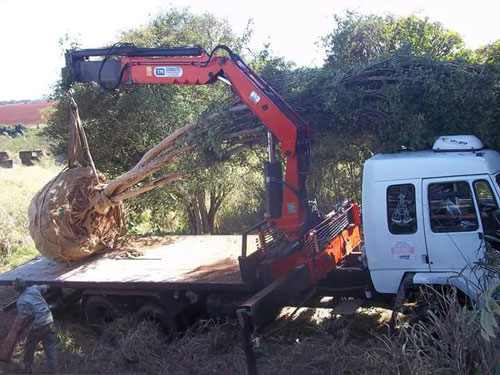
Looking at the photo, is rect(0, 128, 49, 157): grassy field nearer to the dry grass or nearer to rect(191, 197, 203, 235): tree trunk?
rect(191, 197, 203, 235): tree trunk

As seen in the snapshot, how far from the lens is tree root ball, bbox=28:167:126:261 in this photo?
343 inches

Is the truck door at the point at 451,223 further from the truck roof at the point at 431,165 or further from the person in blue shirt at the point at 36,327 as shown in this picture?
the person in blue shirt at the point at 36,327

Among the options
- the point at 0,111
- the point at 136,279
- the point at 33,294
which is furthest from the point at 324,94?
the point at 0,111

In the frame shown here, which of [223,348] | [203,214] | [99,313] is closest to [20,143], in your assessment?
[203,214]

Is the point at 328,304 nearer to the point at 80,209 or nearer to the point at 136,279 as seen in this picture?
the point at 136,279

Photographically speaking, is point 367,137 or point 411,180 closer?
point 411,180

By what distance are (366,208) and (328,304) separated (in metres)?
1.70

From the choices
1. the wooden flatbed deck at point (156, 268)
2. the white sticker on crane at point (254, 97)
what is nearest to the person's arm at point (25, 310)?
the wooden flatbed deck at point (156, 268)

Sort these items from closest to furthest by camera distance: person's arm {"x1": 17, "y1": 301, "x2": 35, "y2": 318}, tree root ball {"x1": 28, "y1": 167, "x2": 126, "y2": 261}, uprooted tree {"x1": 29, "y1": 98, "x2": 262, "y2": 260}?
person's arm {"x1": 17, "y1": 301, "x2": 35, "y2": 318}, uprooted tree {"x1": 29, "y1": 98, "x2": 262, "y2": 260}, tree root ball {"x1": 28, "y1": 167, "x2": 126, "y2": 261}

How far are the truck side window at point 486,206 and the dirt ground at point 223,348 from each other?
72.5 inches

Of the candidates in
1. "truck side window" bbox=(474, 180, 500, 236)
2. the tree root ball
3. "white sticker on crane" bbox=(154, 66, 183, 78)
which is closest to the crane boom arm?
"white sticker on crane" bbox=(154, 66, 183, 78)

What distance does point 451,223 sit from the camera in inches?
226

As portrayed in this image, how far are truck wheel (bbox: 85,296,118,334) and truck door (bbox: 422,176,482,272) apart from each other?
479cm

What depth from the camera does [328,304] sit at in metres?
7.13
